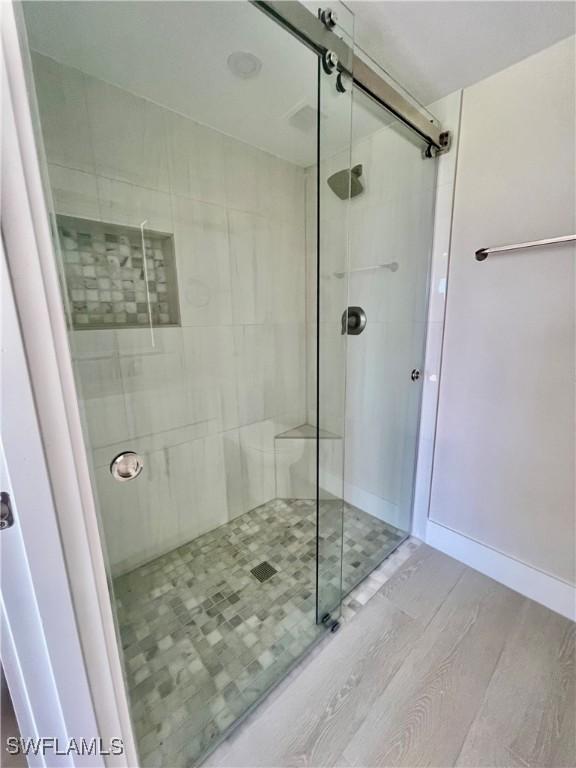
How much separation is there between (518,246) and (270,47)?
4.13 ft

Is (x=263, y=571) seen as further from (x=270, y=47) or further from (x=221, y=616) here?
(x=270, y=47)

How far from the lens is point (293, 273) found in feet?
7.31

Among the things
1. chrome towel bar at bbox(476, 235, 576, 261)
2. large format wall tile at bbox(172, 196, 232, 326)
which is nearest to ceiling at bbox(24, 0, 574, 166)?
large format wall tile at bbox(172, 196, 232, 326)

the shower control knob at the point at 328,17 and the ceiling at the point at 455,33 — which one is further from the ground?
the ceiling at the point at 455,33

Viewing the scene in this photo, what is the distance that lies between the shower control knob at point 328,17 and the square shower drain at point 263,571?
232 centimetres

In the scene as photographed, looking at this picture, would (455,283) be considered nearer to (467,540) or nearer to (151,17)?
(467,540)

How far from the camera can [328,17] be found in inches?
41.1

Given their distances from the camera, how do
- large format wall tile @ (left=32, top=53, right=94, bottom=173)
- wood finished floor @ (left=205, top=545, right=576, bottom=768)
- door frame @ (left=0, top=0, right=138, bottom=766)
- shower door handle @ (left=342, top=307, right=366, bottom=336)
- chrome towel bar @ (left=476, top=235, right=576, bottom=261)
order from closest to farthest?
door frame @ (left=0, top=0, right=138, bottom=766) → wood finished floor @ (left=205, top=545, right=576, bottom=768) → large format wall tile @ (left=32, top=53, right=94, bottom=173) → chrome towel bar @ (left=476, top=235, right=576, bottom=261) → shower door handle @ (left=342, top=307, right=366, bottom=336)

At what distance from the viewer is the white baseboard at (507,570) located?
1426 millimetres

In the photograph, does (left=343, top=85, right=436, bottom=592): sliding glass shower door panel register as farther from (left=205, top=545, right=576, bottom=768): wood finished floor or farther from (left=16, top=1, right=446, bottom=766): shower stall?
(left=205, top=545, right=576, bottom=768): wood finished floor

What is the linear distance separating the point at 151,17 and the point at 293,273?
1.34 m

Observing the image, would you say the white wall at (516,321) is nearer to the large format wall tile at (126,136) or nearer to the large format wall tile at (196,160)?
the large format wall tile at (196,160)

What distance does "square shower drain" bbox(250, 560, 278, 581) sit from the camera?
166 cm

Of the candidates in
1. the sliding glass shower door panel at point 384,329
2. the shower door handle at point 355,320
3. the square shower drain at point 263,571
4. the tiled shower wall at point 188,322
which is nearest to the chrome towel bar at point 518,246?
the sliding glass shower door panel at point 384,329
